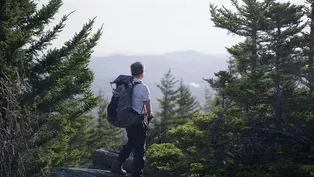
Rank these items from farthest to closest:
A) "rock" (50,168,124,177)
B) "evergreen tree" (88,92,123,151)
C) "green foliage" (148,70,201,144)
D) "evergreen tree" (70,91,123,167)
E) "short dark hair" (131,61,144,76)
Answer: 1. "evergreen tree" (88,92,123,151)
2. "evergreen tree" (70,91,123,167)
3. "green foliage" (148,70,201,144)
4. "rock" (50,168,124,177)
5. "short dark hair" (131,61,144,76)

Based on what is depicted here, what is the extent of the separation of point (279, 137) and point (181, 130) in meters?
2.58

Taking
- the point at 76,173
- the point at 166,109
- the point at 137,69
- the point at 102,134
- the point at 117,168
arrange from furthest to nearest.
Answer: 1. the point at 102,134
2. the point at 166,109
3. the point at 76,173
4. the point at 117,168
5. the point at 137,69

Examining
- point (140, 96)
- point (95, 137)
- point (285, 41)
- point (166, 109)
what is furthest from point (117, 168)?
point (95, 137)

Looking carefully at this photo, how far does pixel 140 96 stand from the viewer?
6262mm

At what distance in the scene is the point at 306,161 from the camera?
→ 628 cm

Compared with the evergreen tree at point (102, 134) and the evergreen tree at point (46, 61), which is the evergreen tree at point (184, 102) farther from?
the evergreen tree at point (46, 61)

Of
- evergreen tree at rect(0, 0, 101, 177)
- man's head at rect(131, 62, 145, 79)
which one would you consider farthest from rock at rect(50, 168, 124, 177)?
evergreen tree at rect(0, 0, 101, 177)

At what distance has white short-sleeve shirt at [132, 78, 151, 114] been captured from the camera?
6.22 meters

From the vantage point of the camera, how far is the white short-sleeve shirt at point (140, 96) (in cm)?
622

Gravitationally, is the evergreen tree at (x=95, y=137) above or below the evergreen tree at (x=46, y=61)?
below

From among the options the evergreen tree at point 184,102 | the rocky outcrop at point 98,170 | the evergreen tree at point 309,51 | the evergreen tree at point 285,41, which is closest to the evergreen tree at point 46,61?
the rocky outcrop at point 98,170

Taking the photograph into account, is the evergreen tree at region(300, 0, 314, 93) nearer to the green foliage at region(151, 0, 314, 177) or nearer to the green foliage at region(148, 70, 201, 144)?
the green foliage at region(151, 0, 314, 177)

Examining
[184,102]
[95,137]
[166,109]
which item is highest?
[184,102]

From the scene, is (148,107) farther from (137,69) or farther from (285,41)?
(285,41)
